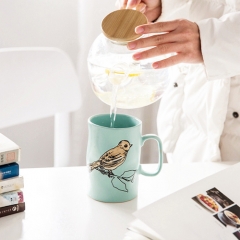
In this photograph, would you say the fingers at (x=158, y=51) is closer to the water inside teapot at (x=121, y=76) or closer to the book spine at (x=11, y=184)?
the water inside teapot at (x=121, y=76)

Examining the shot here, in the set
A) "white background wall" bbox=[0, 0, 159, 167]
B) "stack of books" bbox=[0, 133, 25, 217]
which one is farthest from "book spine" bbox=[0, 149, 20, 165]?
"white background wall" bbox=[0, 0, 159, 167]

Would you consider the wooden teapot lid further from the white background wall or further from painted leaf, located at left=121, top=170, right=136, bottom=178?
the white background wall

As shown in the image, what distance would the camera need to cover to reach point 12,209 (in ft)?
2.02

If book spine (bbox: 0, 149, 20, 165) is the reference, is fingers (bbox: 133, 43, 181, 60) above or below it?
above

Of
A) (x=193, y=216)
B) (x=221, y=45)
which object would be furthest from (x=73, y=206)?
(x=221, y=45)

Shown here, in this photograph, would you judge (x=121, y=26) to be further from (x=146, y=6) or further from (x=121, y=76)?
(x=146, y=6)

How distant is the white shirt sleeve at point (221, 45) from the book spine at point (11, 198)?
0.34 meters

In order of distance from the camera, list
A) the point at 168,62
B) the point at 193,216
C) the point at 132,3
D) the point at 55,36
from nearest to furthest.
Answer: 1. the point at 193,216
2. the point at 168,62
3. the point at 132,3
4. the point at 55,36

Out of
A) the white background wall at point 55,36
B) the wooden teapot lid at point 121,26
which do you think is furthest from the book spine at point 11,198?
the white background wall at point 55,36

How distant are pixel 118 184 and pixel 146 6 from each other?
35 centimetres

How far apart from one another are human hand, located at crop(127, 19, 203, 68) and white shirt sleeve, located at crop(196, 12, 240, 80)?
1 centimetres

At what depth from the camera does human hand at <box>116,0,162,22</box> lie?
791 mm

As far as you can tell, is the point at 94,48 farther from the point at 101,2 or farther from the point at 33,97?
the point at 101,2

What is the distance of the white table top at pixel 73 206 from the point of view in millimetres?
583
